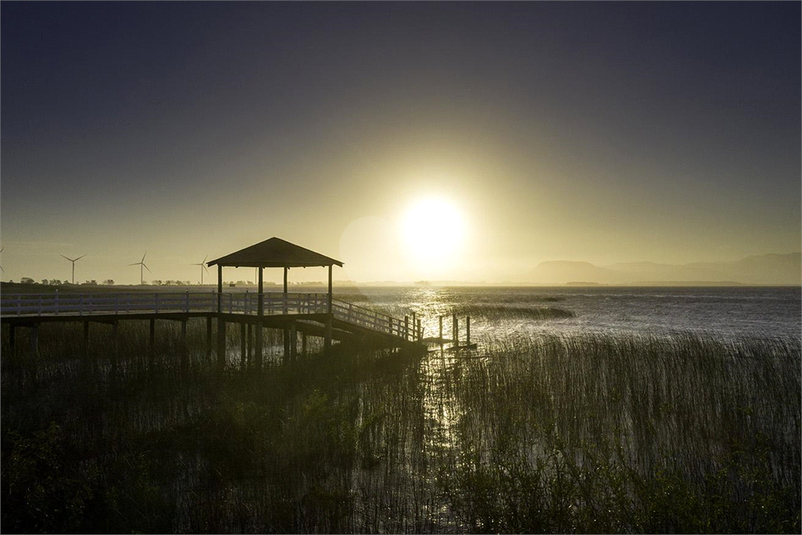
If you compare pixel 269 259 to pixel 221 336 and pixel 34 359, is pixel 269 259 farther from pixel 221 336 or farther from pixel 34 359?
pixel 34 359

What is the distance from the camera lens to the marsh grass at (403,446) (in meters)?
9.37

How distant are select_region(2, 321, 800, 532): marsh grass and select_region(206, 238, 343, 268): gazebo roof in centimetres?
470

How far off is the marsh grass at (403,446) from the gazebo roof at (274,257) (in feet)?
15.4

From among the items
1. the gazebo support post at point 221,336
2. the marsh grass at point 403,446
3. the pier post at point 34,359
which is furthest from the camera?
the gazebo support post at point 221,336

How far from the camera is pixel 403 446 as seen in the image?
1334 cm

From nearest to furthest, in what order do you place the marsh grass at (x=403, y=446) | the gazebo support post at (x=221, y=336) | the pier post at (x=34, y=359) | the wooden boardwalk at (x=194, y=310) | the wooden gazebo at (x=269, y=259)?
the marsh grass at (x=403, y=446) < the pier post at (x=34, y=359) < the wooden boardwalk at (x=194, y=310) < the gazebo support post at (x=221, y=336) < the wooden gazebo at (x=269, y=259)

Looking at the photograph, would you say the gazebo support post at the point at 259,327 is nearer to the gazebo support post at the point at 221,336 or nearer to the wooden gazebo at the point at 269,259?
the wooden gazebo at the point at 269,259

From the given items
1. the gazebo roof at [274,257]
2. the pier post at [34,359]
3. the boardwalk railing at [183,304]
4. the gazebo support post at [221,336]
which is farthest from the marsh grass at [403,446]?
the gazebo roof at [274,257]

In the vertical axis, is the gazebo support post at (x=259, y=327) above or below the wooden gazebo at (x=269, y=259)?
below

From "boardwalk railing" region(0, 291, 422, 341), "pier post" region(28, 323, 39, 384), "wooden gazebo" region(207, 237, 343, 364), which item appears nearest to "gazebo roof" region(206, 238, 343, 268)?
"wooden gazebo" region(207, 237, 343, 364)

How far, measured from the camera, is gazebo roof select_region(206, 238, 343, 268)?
2488cm

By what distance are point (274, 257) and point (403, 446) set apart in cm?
1373

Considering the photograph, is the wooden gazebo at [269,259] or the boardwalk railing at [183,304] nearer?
the boardwalk railing at [183,304]

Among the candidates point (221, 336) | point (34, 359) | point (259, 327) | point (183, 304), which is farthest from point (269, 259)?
point (34, 359)
